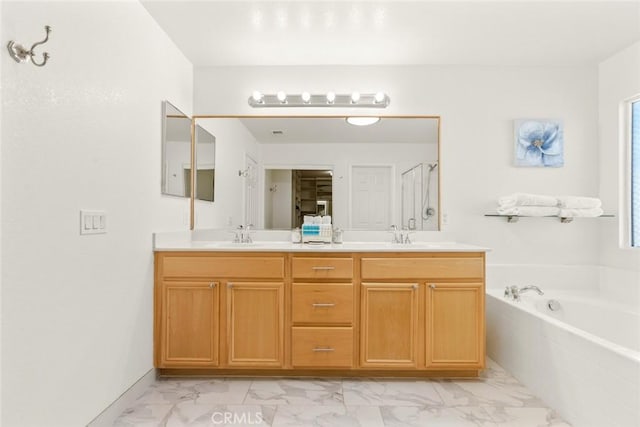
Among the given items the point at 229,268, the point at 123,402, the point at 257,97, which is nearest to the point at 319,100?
the point at 257,97

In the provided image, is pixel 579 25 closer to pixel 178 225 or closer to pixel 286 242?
pixel 286 242

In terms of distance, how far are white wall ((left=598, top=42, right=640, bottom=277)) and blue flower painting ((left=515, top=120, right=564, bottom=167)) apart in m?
0.31

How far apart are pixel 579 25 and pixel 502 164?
1006 millimetres

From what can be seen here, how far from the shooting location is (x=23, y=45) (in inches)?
51.6

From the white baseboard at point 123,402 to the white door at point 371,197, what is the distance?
5.55ft

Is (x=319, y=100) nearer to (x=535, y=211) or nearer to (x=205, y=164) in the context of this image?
(x=205, y=164)

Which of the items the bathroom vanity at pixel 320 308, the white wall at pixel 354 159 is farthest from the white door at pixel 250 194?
the bathroom vanity at pixel 320 308

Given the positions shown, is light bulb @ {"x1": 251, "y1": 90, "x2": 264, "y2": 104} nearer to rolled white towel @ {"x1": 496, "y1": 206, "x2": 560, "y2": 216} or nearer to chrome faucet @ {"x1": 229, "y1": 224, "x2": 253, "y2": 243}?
chrome faucet @ {"x1": 229, "y1": 224, "x2": 253, "y2": 243}

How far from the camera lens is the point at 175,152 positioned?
2604 millimetres

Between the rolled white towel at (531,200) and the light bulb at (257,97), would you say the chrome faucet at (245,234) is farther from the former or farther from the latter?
the rolled white towel at (531,200)

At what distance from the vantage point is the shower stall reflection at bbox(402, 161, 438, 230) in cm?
288

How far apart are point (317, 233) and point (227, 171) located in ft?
2.87

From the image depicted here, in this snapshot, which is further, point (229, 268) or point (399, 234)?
point (399, 234)

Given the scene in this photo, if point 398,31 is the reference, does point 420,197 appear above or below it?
below
